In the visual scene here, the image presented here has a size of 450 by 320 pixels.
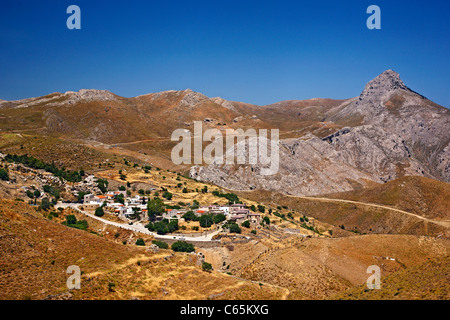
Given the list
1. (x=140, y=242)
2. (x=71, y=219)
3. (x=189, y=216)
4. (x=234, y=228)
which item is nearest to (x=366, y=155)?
(x=189, y=216)

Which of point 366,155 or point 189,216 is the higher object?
point 366,155

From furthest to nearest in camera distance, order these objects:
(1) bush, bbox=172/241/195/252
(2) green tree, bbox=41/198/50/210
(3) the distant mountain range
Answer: (3) the distant mountain range
(2) green tree, bbox=41/198/50/210
(1) bush, bbox=172/241/195/252

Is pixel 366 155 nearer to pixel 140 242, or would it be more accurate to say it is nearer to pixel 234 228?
pixel 234 228

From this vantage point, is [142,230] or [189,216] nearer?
[142,230]

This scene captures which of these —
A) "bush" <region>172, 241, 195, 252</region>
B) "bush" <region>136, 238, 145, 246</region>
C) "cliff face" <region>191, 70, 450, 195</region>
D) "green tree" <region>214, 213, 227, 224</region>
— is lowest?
"bush" <region>172, 241, 195, 252</region>

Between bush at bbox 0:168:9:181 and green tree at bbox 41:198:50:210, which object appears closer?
green tree at bbox 41:198:50:210

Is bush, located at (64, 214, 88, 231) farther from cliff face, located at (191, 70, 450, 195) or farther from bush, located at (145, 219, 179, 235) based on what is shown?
cliff face, located at (191, 70, 450, 195)

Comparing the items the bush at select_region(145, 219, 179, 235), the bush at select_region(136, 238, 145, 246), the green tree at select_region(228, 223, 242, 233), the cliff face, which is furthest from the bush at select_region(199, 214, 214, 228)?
the cliff face

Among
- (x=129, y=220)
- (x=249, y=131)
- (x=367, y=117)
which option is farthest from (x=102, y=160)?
(x=367, y=117)
